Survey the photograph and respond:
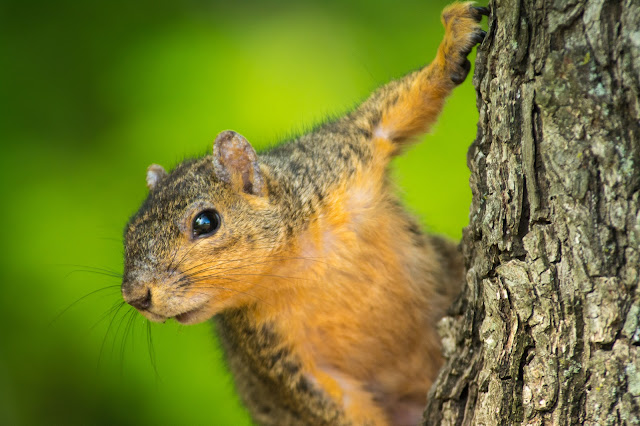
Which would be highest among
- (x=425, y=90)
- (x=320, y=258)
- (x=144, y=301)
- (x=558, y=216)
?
(x=425, y=90)

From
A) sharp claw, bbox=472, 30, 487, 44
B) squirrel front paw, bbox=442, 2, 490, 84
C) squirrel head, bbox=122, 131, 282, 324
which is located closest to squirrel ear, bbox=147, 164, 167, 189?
squirrel head, bbox=122, 131, 282, 324

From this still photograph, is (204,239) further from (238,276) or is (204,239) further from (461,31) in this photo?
(461,31)

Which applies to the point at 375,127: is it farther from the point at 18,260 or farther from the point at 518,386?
the point at 18,260

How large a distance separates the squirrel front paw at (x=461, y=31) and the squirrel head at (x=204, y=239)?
883 millimetres

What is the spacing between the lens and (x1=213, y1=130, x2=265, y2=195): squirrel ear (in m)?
2.68


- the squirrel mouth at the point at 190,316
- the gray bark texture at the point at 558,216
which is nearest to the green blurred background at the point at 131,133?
the squirrel mouth at the point at 190,316

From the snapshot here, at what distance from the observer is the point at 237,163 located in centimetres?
272

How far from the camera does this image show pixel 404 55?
3.95m

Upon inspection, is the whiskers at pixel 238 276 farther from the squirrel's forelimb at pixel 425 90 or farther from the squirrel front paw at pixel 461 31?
the squirrel front paw at pixel 461 31

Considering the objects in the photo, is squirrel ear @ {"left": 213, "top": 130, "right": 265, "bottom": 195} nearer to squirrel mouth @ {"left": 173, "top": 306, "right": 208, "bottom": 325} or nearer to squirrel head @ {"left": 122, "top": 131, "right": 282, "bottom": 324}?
squirrel head @ {"left": 122, "top": 131, "right": 282, "bottom": 324}

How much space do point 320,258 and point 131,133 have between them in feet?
5.68

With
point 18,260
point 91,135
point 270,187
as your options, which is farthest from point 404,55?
point 18,260

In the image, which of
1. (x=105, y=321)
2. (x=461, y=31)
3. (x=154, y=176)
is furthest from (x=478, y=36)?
(x=105, y=321)

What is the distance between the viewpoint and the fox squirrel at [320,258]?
2586mm
